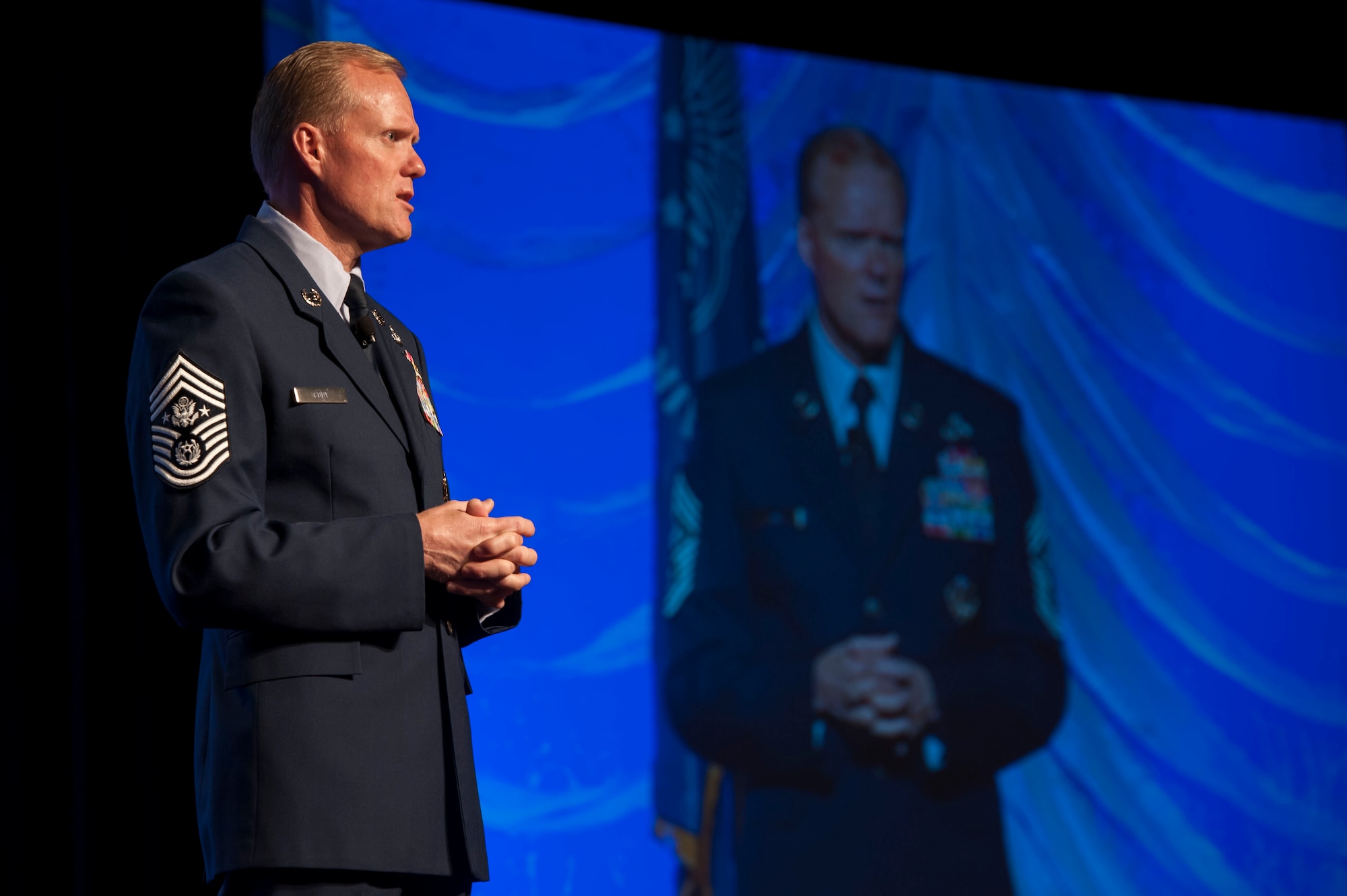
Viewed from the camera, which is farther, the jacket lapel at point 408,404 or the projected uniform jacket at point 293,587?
the jacket lapel at point 408,404

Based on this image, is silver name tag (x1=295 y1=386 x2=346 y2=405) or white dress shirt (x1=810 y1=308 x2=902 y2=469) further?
white dress shirt (x1=810 y1=308 x2=902 y2=469)

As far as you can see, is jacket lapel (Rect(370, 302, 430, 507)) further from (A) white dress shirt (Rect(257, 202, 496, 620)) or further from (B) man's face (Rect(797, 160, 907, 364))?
(B) man's face (Rect(797, 160, 907, 364))

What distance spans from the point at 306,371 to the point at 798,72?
237 centimetres

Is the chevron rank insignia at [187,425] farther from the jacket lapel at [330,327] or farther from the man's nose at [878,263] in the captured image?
the man's nose at [878,263]

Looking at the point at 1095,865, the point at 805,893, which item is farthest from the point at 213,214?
the point at 1095,865

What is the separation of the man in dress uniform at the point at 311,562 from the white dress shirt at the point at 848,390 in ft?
6.44

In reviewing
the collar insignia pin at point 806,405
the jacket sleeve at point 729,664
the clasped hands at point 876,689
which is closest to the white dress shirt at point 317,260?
the jacket sleeve at point 729,664

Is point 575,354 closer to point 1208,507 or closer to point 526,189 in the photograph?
point 526,189

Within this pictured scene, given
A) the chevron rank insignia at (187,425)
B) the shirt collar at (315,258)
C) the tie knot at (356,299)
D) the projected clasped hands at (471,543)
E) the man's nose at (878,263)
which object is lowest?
the projected clasped hands at (471,543)

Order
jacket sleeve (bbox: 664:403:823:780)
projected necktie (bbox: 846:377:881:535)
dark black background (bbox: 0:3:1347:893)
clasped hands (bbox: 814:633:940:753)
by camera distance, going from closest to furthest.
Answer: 1. dark black background (bbox: 0:3:1347:893)
2. jacket sleeve (bbox: 664:403:823:780)
3. clasped hands (bbox: 814:633:940:753)
4. projected necktie (bbox: 846:377:881:535)

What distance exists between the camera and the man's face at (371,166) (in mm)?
1439

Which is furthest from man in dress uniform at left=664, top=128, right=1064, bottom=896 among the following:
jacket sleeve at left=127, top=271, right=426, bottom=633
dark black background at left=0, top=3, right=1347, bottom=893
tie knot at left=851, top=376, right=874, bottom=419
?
jacket sleeve at left=127, top=271, right=426, bottom=633

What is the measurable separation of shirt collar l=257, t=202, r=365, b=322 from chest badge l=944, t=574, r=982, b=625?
218cm

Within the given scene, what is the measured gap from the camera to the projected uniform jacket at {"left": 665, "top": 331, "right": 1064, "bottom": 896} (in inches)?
118
